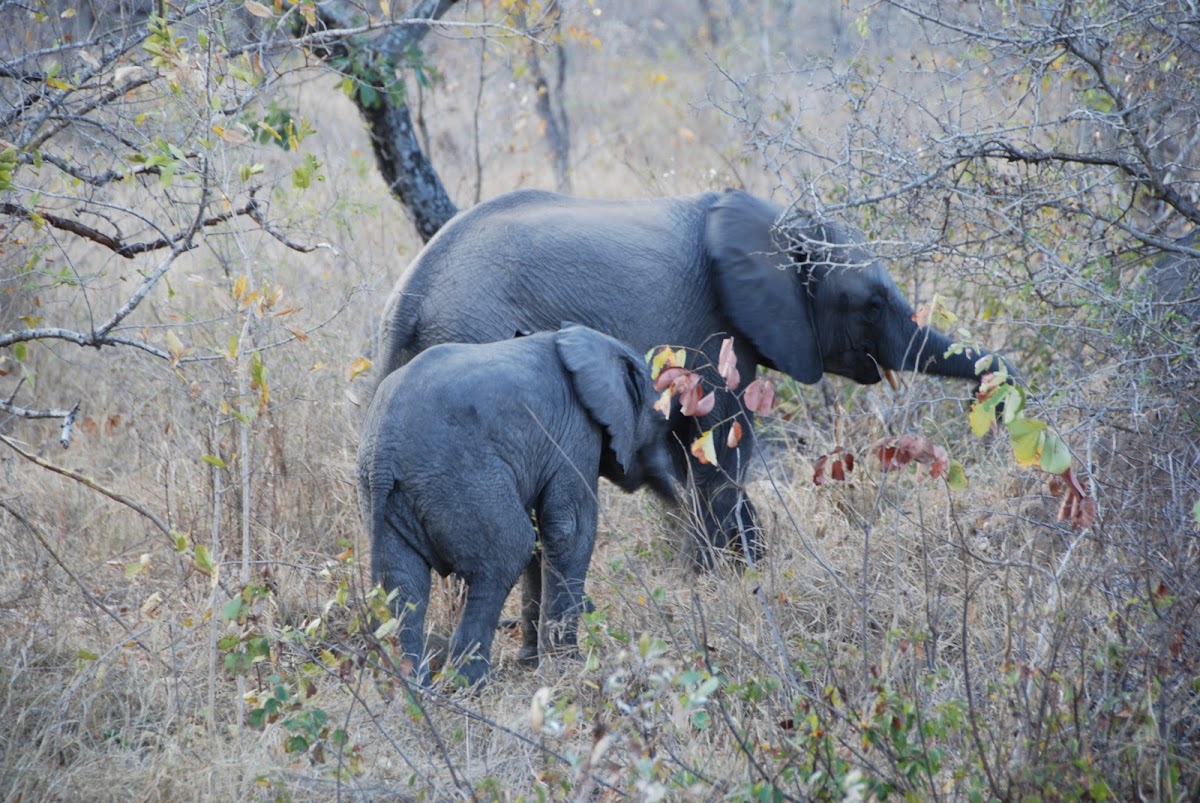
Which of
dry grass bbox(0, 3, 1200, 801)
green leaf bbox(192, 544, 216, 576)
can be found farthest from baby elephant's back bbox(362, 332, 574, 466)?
green leaf bbox(192, 544, 216, 576)

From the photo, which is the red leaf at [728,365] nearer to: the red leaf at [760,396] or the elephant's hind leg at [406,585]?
the red leaf at [760,396]

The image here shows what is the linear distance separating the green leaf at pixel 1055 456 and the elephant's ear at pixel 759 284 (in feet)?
9.25

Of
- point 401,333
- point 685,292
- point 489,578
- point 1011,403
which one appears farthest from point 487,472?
point 1011,403

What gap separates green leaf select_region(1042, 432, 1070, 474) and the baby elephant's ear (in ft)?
6.48

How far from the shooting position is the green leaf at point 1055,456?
2900mm

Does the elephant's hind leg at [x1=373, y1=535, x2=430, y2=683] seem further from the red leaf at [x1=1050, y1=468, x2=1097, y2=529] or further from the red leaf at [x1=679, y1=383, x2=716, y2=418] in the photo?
the red leaf at [x1=1050, y1=468, x2=1097, y2=529]

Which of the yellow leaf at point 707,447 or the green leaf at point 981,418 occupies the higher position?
the green leaf at point 981,418

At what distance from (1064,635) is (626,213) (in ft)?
9.99

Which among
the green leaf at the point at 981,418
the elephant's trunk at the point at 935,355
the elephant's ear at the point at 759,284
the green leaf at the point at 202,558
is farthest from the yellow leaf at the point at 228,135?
the elephant's trunk at the point at 935,355

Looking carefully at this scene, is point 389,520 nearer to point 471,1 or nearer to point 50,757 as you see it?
point 50,757

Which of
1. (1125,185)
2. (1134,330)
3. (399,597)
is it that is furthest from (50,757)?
(1125,185)

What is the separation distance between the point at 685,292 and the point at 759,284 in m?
0.36

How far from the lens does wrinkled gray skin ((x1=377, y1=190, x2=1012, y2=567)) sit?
197 inches

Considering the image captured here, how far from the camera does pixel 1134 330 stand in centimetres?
476
